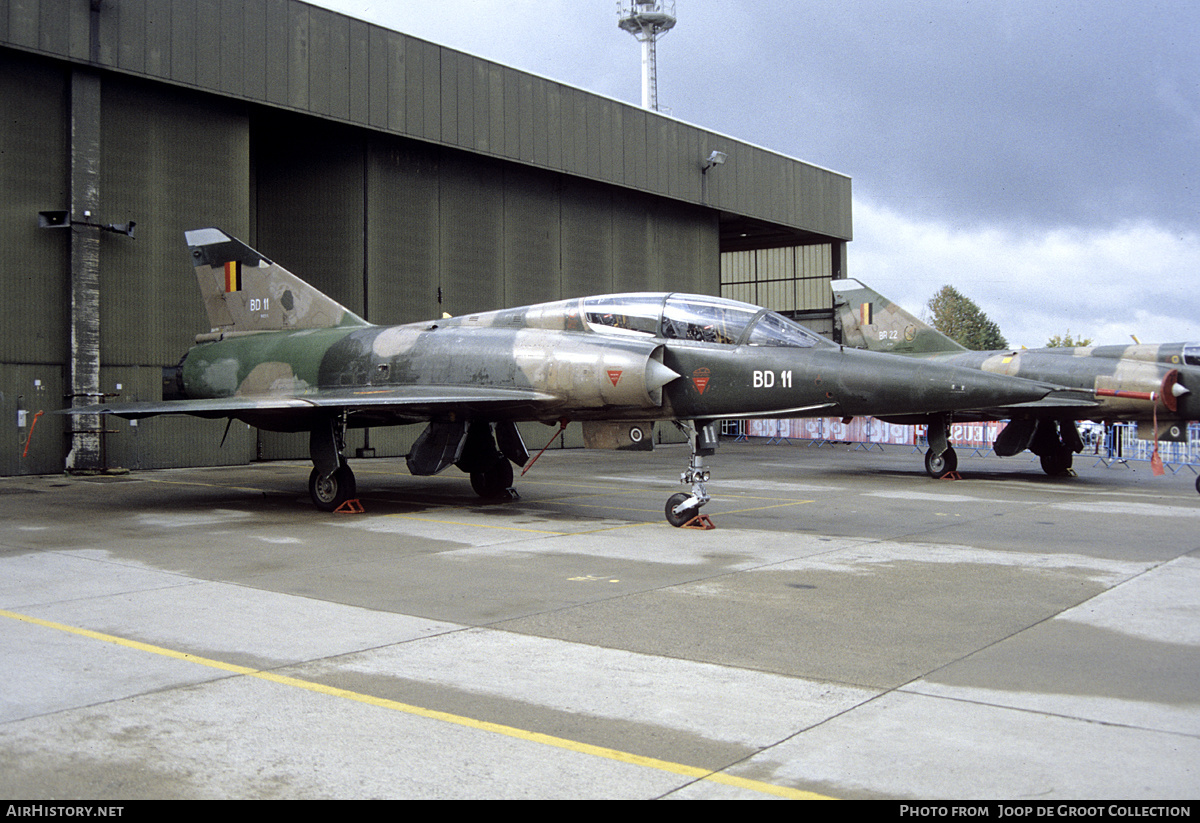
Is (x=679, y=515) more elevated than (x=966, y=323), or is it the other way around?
(x=966, y=323)

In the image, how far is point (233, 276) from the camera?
14867 millimetres

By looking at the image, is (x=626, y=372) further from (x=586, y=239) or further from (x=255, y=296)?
(x=586, y=239)

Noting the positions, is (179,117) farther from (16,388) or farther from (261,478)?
(261,478)

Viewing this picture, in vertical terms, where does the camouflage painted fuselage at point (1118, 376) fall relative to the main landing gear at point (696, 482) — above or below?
above

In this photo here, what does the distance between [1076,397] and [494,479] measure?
1131 cm

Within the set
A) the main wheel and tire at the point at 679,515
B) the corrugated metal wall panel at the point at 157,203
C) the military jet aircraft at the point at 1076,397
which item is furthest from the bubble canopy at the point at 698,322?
the corrugated metal wall panel at the point at 157,203

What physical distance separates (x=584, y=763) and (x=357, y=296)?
2156 centimetres

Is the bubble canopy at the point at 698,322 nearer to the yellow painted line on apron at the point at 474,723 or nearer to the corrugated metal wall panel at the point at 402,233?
the yellow painted line on apron at the point at 474,723

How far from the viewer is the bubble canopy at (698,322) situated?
10680 mm

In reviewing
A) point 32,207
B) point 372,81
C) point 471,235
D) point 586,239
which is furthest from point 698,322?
point 586,239

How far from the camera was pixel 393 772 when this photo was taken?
11.1 ft

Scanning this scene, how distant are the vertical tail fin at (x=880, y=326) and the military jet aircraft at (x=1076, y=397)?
5 centimetres

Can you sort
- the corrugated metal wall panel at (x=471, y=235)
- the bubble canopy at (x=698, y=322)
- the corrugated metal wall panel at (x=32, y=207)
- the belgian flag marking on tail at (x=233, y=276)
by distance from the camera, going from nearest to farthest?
the bubble canopy at (x=698, y=322) < the belgian flag marking on tail at (x=233, y=276) < the corrugated metal wall panel at (x=32, y=207) < the corrugated metal wall panel at (x=471, y=235)

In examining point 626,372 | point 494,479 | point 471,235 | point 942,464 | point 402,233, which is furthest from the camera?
point 471,235
